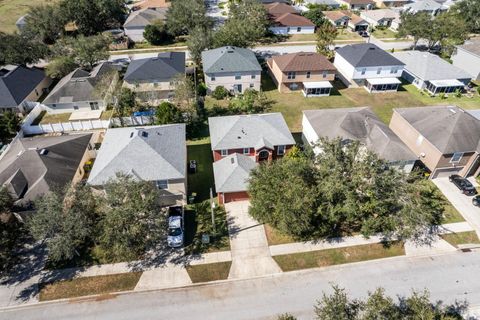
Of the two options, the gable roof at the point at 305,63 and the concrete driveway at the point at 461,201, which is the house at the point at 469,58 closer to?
the gable roof at the point at 305,63

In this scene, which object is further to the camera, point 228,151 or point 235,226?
point 228,151

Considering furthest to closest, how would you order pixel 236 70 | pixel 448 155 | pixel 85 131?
pixel 236 70, pixel 85 131, pixel 448 155

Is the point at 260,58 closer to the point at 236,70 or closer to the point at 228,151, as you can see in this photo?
the point at 236,70

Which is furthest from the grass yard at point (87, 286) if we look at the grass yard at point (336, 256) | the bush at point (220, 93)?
the bush at point (220, 93)

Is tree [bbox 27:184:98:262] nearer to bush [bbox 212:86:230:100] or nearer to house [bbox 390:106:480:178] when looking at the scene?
bush [bbox 212:86:230:100]

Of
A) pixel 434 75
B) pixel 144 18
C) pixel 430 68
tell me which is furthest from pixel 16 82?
pixel 430 68

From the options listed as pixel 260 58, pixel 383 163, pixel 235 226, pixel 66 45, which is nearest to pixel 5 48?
pixel 66 45

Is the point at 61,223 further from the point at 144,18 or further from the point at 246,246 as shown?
the point at 144,18
